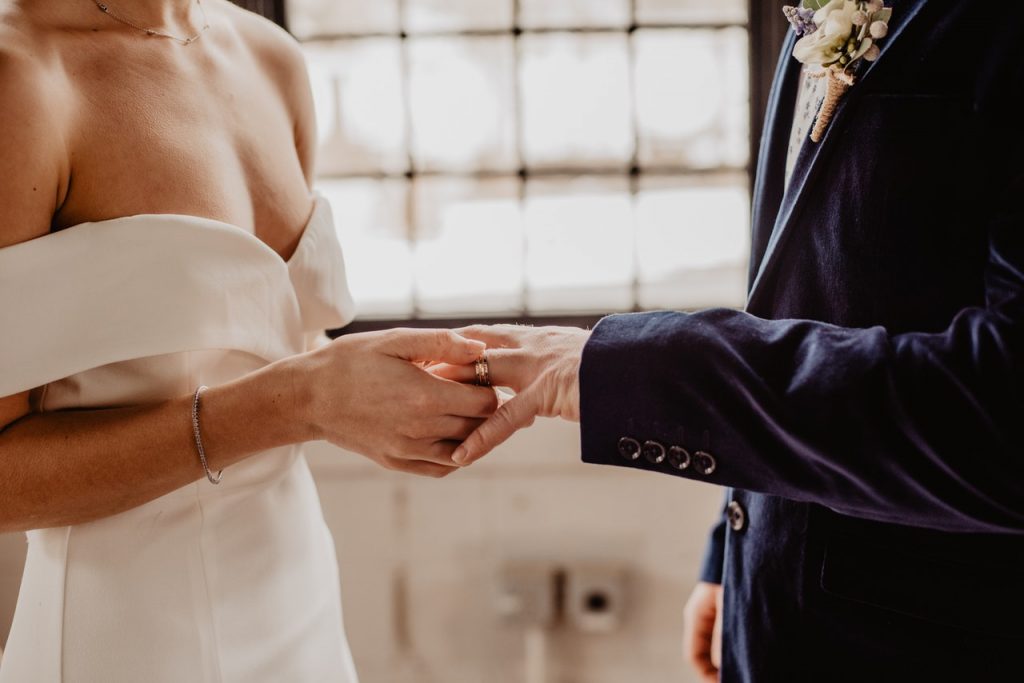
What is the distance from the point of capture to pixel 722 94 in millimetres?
2191

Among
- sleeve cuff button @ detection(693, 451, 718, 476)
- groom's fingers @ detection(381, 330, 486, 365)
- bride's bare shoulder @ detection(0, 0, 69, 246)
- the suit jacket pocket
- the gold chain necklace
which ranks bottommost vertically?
the suit jacket pocket

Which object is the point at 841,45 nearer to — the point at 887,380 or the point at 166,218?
the point at 887,380

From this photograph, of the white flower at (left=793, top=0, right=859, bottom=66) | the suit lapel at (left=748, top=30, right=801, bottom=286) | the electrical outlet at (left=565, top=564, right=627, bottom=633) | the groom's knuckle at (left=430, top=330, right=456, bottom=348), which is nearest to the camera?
the white flower at (left=793, top=0, right=859, bottom=66)

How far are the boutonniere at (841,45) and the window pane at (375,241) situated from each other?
1.51 metres

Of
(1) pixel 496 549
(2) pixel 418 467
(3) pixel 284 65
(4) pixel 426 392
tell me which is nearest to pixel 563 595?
(1) pixel 496 549

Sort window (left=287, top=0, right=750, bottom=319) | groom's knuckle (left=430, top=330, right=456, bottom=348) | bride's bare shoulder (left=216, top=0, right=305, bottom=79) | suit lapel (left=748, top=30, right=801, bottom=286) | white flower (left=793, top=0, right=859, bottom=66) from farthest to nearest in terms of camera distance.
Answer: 1. window (left=287, top=0, right=750, bottom=319)
2. bride's bare shoulder (left=216, top=0, right=305, bottom=79)
3. suit lapel (left=748, top=30, right=801, bottom=286)
4. groom's knuckle (left=430, top=330, right=456, bottom=348)
5. white flower (left=793, top=0, right=859, bottom=66)

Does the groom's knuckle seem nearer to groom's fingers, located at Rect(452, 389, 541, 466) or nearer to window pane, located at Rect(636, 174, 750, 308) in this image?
groom's fingers, located at Rect(452, 389, 541, 466)

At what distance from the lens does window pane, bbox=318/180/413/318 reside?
2.26m

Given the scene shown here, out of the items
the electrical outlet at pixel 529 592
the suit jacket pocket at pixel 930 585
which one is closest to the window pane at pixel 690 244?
the electrical outlet at pixel 529 592

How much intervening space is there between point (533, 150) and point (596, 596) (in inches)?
46.8

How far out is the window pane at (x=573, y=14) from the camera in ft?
7.08

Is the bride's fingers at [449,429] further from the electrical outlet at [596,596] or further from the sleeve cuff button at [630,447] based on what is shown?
the electrical outlet at [596,596]

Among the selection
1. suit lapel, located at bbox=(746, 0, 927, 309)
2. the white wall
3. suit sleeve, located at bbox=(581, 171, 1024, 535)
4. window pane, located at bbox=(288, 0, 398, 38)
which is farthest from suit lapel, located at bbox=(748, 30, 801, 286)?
window pane, located at bbox=(288, 0, 398, 38)

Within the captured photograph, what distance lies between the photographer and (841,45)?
33.6 inches
